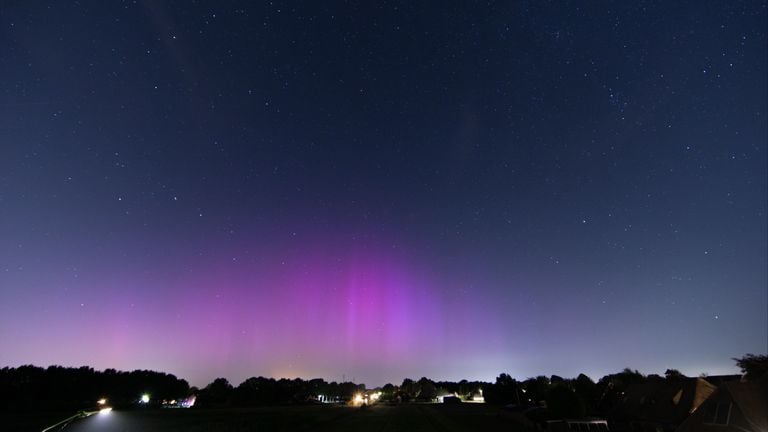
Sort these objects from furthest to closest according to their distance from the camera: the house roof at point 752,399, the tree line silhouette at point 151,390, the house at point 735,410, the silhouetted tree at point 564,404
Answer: the tree line silhouette at point 151,390, the silhouetted tree at point 564,404, the house at point 735,410, the house roof at point 752,399

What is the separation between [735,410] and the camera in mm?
A: 35312

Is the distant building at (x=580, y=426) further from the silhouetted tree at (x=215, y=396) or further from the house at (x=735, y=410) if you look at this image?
the silhouetted tree at (x=215, y=396)

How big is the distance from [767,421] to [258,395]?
513 feet

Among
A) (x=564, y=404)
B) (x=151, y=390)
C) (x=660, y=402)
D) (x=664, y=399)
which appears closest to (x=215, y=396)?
(x=151, y=390)

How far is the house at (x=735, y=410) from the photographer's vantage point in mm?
34406

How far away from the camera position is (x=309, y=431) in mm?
54562

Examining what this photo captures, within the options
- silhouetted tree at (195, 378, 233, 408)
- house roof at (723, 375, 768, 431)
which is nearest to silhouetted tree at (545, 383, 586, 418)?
house roof at (723, 375, 768, 431)

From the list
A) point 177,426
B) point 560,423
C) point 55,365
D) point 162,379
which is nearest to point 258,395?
point 162,379

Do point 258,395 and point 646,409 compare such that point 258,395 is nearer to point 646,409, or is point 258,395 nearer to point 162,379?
point 162,379

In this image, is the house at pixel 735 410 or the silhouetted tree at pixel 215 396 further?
the silhouetted tree at pixel 215 396

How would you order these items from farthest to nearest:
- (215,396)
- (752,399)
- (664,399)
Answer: (215,396), (664,399), (752,399)

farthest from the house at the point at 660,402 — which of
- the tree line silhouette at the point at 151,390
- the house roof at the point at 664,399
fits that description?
the tree line silhouette at the point at 151,390

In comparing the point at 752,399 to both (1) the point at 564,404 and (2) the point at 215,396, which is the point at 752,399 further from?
(2) the point at 215,396

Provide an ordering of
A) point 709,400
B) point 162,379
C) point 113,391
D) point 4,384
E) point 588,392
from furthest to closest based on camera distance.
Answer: point 162,379 < point 113,391 < point 4,384 < point 588,392 < point 709,400
